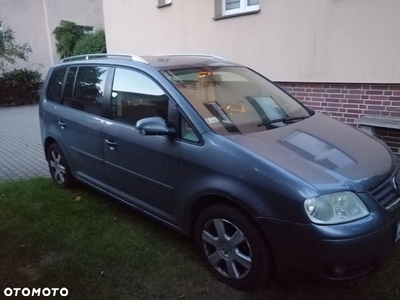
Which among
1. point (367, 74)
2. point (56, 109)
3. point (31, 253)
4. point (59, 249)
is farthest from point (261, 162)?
point (367, 74)

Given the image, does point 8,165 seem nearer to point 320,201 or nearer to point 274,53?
point 274,53

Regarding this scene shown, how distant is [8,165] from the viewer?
18.8ft

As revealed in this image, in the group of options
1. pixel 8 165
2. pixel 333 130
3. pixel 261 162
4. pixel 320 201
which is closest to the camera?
pixel 320 201

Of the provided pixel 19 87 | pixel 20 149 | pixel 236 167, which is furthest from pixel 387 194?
pixel 19 87

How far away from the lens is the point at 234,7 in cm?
668

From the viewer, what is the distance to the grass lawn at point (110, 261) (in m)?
2.46

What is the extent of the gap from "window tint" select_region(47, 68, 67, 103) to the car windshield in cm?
190

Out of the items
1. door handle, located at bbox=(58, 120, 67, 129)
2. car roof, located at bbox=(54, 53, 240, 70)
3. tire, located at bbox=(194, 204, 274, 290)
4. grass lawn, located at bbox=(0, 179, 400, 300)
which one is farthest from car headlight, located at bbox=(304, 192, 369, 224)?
door handle, located at bbox=(58, 120, 67, 129)

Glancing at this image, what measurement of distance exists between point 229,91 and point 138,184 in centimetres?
123

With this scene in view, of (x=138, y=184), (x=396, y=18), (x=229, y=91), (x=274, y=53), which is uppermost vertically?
(x=396, y=18)

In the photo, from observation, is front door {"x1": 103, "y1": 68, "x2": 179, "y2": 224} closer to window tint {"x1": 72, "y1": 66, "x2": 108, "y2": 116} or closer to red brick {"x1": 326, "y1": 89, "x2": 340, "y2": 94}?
window tint {"x1": 72, "y1": 66, "x2": 108, "y2": 116}

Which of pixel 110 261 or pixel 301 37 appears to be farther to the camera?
pixel 301 37

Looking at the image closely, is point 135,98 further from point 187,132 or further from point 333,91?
point 333,91

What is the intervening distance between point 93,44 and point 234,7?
10.5 metres
